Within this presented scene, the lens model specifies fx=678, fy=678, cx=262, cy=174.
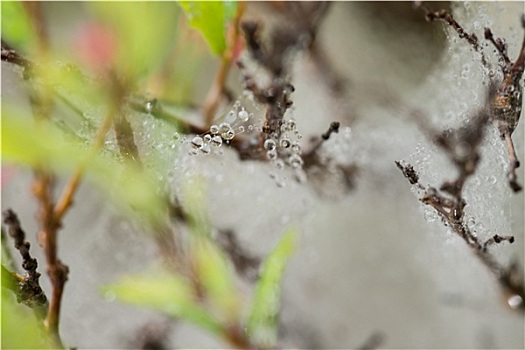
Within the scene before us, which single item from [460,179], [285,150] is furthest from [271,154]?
[460,179]

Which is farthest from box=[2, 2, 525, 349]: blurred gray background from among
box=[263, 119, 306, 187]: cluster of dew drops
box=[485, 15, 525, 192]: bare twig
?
box=[485, 15, 525, 192]: bare twig

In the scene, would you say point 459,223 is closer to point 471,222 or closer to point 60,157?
point 471,222

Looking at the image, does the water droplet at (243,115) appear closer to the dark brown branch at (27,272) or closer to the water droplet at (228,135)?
the water droplet at (228,135)

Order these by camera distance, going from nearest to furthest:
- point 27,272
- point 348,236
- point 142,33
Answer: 1. point 27,272
2. point 142,33
3. point 348,236

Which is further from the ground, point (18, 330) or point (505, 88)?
point (505, 88)

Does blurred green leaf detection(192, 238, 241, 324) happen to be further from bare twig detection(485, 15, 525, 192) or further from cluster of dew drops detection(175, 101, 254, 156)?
bare twig detection(485, 15, 525, 192)

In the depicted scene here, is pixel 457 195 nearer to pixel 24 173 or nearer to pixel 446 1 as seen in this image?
pixel 446 1
